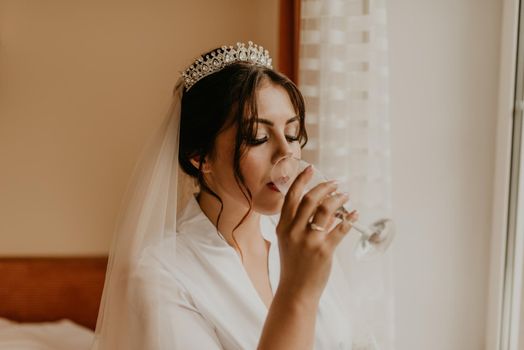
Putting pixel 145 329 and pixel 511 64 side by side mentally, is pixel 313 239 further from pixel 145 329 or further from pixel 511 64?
pixel 511 64

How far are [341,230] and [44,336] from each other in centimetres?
212

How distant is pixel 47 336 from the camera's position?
2520mm

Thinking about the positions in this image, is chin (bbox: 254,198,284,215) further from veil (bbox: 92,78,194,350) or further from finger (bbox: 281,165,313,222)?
veil (bbox: 92,78,194,350)

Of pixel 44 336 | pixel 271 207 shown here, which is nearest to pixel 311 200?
pixel 271 207

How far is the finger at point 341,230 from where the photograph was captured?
87cm

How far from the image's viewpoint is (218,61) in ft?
4.25

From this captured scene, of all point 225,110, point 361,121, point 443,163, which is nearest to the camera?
point 225,110

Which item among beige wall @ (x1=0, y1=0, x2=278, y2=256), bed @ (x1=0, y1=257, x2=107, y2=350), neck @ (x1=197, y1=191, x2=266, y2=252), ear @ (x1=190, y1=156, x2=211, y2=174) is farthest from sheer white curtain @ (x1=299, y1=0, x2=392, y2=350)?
bed @ (x1=0, y1=257, x2=107, y2=350)

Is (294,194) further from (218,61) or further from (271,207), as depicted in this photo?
(218,61)

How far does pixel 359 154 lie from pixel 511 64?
572mm

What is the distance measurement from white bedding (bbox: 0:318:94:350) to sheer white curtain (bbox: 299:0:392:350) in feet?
4.61

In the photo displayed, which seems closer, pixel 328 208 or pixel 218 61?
pixel 328 208

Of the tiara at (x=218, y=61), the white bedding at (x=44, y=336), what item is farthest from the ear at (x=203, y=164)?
the white bedding at (x=44, y=336)

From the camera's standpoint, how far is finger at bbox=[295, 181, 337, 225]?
850 millimetres
